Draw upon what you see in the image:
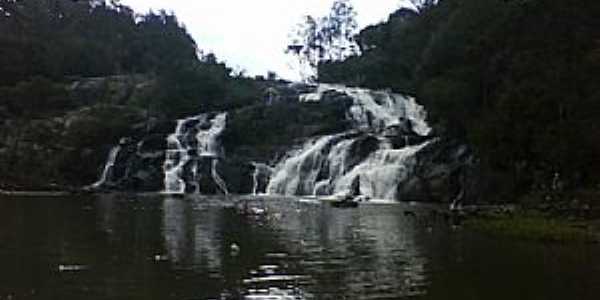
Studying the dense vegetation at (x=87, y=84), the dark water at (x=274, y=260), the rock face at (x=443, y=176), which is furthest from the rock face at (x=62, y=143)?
the dark water at (x=274, y=260)

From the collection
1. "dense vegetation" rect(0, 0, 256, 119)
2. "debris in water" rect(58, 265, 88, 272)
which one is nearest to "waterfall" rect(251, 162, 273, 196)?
"dense vegetation" rect(0, 0, 256, 119)

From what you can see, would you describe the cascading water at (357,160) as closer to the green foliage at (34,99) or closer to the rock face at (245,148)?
the rock face at (245,148)

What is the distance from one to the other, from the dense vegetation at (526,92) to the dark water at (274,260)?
35.5 feet

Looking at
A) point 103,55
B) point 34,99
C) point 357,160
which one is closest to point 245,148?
point 357,160

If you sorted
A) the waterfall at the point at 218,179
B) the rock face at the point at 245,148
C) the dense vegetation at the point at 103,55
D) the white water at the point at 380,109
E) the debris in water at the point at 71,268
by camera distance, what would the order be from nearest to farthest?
the debris in water at the point at 71,268
the rock face at the point at 245,148
the waterfall at the point at 218,179
the white water at the point at 380,109
the dense vegetation at the point at 103,55

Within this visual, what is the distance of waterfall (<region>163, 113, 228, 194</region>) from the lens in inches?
2854

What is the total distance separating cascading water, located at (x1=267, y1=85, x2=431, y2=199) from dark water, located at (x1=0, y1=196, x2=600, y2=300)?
20.4m

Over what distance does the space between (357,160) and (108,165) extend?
2164 centimetres

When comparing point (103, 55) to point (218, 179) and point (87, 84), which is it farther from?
point (218, 179)

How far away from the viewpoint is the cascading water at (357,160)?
2437 inches

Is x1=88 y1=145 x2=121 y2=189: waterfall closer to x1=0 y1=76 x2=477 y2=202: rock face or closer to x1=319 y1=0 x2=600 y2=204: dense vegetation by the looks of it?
x1=0 y1=76 x2=477 y2=202: rock face

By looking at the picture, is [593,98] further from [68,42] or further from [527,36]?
[68,42]

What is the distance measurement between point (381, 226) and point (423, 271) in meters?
14.4

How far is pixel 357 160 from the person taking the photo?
65.4 m
